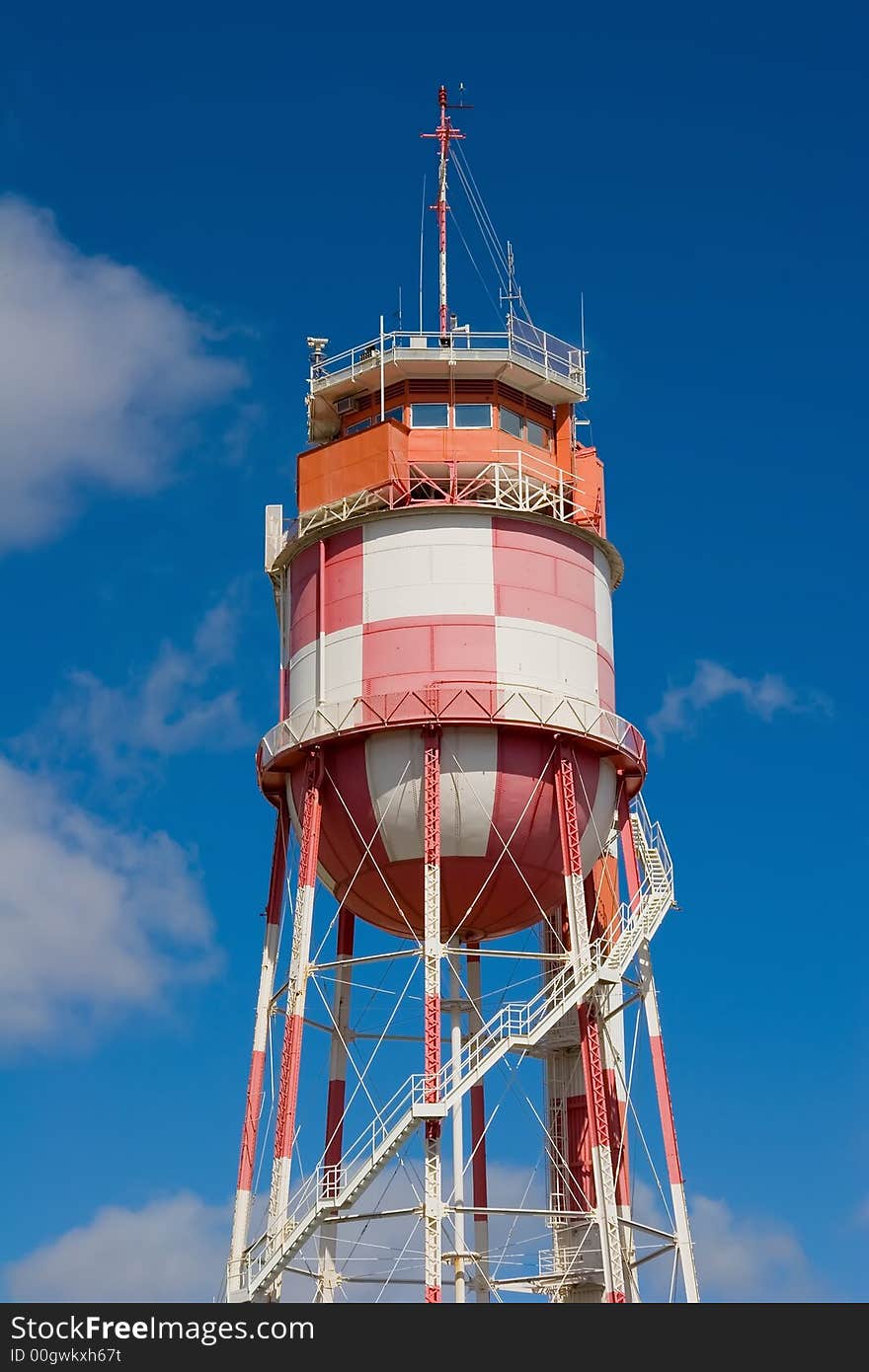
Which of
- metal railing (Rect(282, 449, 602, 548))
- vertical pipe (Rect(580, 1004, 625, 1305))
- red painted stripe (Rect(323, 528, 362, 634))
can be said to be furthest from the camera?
metal railing (Rect(282, 449, 602, 548))

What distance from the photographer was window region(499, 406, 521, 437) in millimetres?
48594

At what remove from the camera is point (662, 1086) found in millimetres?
45562

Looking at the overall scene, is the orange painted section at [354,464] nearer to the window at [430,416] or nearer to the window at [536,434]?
the window at [430,416]

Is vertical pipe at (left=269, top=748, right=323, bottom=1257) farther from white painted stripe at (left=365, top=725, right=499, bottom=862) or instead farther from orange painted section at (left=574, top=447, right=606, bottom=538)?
orange painted section at (left=574, top=447, right=606, bottom=538)

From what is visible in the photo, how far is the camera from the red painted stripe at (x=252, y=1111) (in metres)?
44.9

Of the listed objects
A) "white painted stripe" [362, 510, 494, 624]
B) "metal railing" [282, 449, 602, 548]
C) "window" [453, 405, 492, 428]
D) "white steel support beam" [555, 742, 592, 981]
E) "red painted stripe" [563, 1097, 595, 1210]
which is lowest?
"red painted stripe" [563, 1097, 595, 1210]

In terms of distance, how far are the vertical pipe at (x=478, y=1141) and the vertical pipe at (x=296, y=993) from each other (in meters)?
4.23

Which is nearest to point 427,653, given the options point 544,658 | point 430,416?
point 544,658

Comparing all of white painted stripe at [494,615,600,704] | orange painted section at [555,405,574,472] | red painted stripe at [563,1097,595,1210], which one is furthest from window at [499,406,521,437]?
red painted stripe at [563,1097,595,1210]

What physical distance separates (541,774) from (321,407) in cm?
1094

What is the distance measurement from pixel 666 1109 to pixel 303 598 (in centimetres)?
1286

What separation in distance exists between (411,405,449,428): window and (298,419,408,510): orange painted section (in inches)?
39.1
